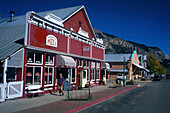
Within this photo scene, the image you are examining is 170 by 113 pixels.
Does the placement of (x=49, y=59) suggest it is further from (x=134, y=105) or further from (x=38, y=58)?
(x=134, y=105)

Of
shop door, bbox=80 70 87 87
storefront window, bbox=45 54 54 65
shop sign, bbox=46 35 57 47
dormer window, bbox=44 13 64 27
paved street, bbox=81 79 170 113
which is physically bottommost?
paved street, bbox=81 79 170 113

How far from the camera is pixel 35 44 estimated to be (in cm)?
1371

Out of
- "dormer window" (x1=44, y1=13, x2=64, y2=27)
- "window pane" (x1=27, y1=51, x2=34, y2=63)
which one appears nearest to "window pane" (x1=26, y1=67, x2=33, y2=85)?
"window pane" (x1=27, y1=51, x2=34, y2=63)

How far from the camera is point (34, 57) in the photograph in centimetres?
1388

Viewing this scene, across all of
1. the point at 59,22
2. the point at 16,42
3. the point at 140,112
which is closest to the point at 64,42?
the point at 59,22

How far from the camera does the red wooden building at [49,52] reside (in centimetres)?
1257

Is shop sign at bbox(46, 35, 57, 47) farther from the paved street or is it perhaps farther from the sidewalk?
the paved street

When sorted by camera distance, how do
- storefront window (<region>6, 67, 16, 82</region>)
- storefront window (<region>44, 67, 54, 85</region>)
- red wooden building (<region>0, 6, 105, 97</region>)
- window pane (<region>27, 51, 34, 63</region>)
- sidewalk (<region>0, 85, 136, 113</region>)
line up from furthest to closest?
storefront window (<region>44, 67, 54, 85</region>)
window pane (<region>27, 51, 34, 63</region>)
red wooden building (<region>0, 6, 105, 97</region>)
storefront window (<region>6, 67, 16, 82</region>)
sidewalk (<region>0, 85, 136, 113</region>)

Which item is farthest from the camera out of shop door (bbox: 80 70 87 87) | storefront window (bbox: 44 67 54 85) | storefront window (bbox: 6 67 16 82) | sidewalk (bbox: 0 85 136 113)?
shop door (bbox: 80 70 87 87)

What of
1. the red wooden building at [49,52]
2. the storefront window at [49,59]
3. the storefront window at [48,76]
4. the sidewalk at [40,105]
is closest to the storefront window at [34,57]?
the red wooden building at [49,52]

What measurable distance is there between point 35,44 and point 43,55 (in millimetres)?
1358

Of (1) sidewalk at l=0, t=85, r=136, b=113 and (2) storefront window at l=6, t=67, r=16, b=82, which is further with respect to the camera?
(2) storefront window at l=6, t=67, r=16, b=82

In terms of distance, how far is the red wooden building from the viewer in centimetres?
1257

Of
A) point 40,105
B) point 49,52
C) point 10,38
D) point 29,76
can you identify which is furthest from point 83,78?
point 40,105
